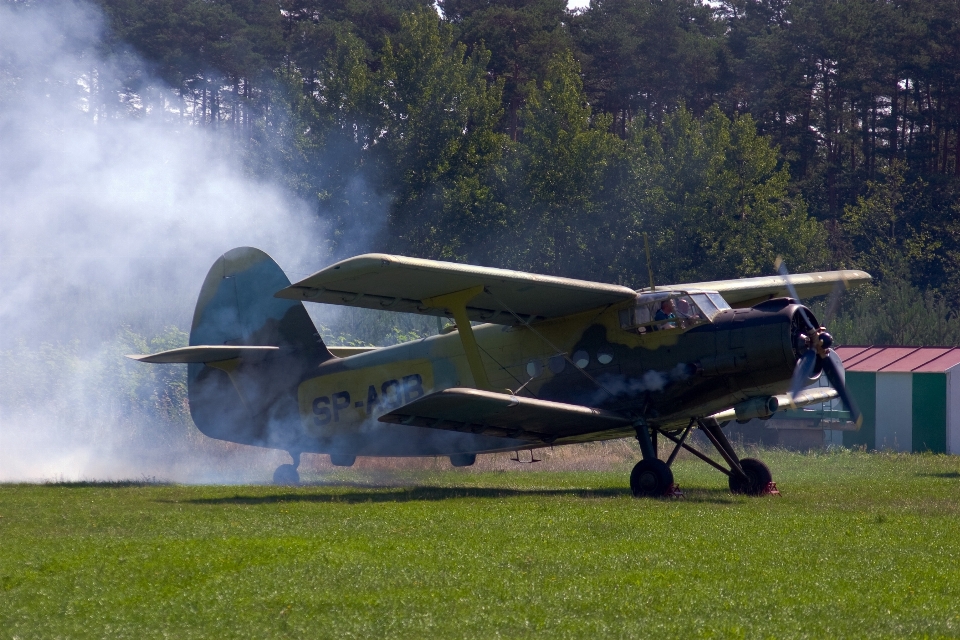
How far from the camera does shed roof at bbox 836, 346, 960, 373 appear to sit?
27672mm

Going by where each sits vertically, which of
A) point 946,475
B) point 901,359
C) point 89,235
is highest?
point 89,235

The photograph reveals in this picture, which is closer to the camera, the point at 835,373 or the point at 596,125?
the point at 835,373

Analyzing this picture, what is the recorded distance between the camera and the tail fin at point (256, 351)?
54.0 ft

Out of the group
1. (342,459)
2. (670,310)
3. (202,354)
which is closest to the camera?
(670,310)

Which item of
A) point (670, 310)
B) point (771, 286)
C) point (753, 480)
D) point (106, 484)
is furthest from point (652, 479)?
point (106, 484)

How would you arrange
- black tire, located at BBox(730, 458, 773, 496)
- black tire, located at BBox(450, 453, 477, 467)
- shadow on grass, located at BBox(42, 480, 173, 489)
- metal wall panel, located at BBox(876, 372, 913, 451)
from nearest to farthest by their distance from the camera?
black tire, located at BBox(730, 458, 773, 496) < shadow on grass, located at BBox(42, 480, 173, 489) < black tire, located at BBox(450, 453, 477, 467) < metal wall panel, located at BBox(876, 372, 913, 451)

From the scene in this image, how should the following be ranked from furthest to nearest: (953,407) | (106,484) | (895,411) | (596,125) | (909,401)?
1. (596,125)
2. (895,411)
3. (909,401)
4. (953,407)
5. (106,484)

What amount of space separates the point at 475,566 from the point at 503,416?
516 cm

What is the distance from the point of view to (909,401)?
2762 cm

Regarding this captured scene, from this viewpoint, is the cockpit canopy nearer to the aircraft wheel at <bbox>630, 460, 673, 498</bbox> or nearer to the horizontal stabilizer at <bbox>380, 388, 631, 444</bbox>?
the horizontal stabilizer at <bbox>380, 388, 631, 444</bbox>

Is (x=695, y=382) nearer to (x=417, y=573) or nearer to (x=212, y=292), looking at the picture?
(x=417, y=573)

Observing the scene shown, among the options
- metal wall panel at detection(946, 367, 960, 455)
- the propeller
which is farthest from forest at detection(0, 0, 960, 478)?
metal wall panel at detection(946, 367, 960, 455)

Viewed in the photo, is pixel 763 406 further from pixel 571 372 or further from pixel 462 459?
pixel 462 459

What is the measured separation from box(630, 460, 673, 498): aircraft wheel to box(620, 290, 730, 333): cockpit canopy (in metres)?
1.73
